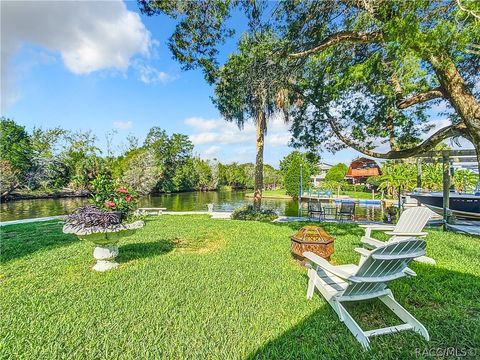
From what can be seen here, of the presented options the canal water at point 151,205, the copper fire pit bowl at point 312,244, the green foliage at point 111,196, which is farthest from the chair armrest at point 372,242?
the canal water at point 151,205

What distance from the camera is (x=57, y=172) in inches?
1142

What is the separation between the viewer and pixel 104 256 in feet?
12.7

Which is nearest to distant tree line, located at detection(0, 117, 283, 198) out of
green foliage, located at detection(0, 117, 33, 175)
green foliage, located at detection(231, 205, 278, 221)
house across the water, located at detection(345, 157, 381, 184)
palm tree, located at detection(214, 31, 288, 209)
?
green foliage, located at detection(0, 117, 33, 175)

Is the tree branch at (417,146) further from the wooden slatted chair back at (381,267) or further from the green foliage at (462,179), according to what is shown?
the green foliage at (462,179)

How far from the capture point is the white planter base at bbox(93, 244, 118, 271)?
153 inches

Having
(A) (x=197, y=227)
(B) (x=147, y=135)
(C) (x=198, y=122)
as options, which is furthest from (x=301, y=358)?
(B) (x=147, y=135)

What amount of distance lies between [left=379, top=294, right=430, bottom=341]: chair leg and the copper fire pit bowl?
157cm

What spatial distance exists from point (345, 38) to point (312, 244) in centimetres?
338

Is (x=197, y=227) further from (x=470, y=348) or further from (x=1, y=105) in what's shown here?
(x=470, y=348)

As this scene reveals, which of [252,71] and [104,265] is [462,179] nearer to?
[252,71]

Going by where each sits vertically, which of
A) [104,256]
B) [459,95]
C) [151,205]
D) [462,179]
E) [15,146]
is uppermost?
[15,146]

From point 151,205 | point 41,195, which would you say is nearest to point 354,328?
point 151,205

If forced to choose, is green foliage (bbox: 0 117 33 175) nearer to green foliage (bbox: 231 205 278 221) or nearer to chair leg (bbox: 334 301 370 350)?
green foliage (bbox: 231 205 278 221)

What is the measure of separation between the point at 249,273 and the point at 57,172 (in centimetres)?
3314
